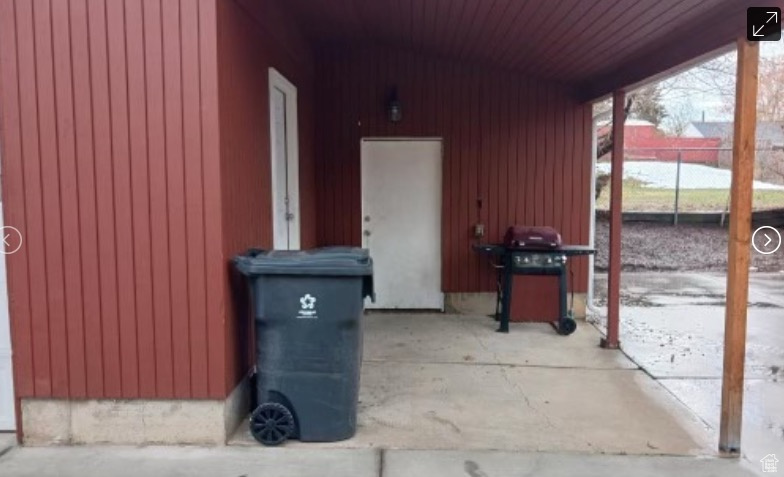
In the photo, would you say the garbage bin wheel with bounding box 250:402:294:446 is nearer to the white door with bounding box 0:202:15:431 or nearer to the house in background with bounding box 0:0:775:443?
the house in background with bounding box 0:0:775:443

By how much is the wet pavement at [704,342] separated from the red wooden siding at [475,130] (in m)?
1.24

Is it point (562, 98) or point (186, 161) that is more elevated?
point (562, 98)

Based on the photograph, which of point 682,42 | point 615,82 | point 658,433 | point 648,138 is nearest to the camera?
point 658,433

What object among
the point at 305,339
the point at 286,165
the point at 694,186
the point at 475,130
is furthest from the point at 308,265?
the point at 694,186

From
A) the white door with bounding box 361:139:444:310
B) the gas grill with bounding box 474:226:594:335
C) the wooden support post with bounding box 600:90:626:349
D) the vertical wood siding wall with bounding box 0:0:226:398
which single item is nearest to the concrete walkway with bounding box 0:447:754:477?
the vertical wood siding wall with bounding box 0:0:226:398

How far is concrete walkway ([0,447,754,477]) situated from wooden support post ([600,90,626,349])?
2336 millimetres

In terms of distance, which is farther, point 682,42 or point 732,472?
point 682,42

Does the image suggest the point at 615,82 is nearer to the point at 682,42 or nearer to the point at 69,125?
the point at 682,42

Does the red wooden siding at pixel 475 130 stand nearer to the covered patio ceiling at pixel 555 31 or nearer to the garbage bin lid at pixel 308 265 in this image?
the covered patio ceiling at pixel 555 31

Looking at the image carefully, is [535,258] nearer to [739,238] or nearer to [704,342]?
[704,342]

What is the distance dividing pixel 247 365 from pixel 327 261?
0.97 m

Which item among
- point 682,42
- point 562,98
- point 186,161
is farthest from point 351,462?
point 562,98

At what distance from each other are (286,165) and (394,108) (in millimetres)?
1629

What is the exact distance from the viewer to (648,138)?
17312 mm
